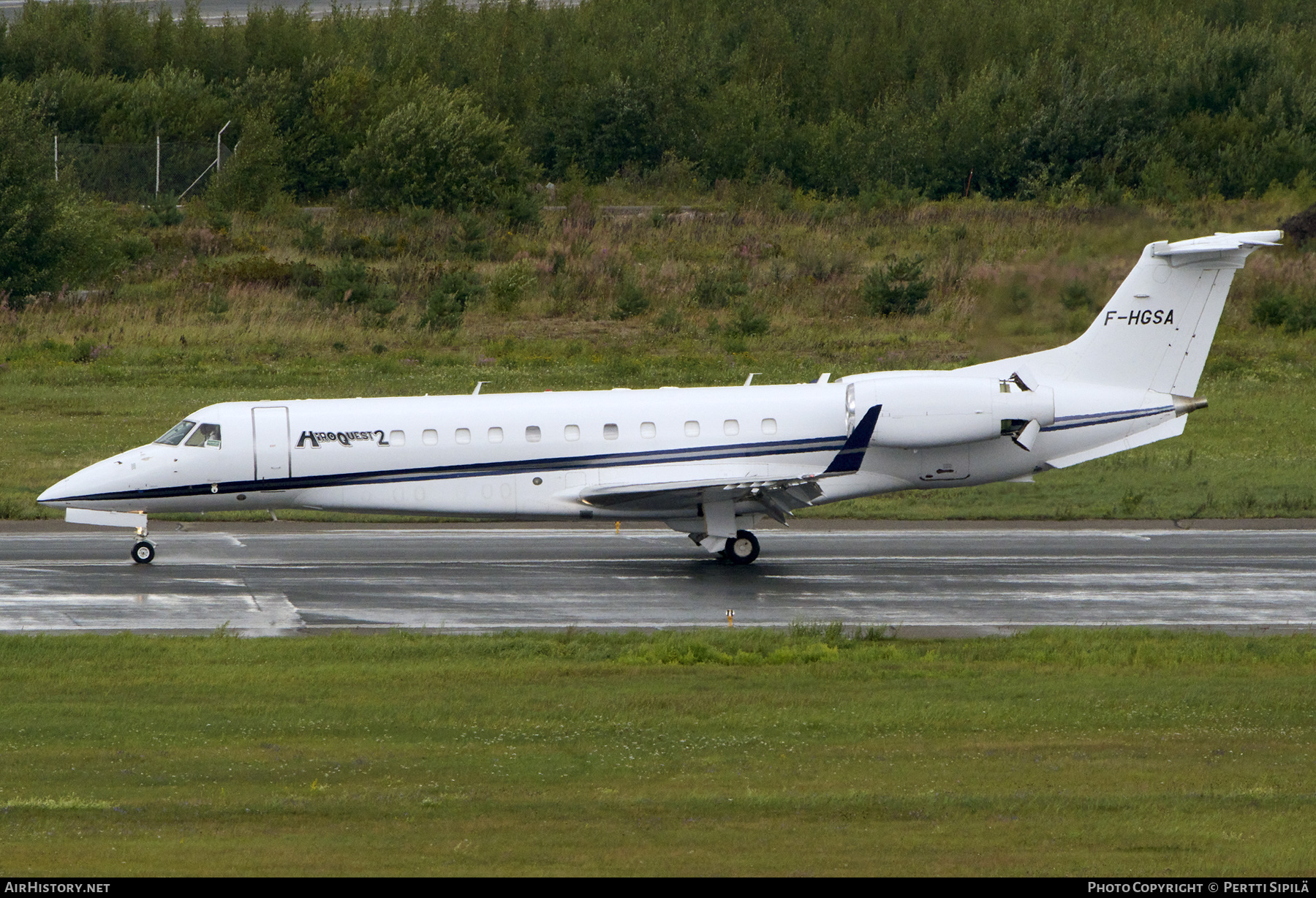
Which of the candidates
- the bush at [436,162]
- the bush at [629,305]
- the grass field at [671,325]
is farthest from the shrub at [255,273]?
the bush at [436,162]

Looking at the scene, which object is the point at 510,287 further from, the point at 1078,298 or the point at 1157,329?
the point at 1157,329

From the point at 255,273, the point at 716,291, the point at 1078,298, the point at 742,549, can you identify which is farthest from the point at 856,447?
the point at 255,273

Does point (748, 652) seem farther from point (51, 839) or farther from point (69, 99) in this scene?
point (69, 99)

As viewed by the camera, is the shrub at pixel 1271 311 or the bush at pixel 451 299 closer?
the shrub at pixel 1271 311

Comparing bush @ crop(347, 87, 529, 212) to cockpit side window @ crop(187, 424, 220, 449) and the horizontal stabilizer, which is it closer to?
cockpit side window @ crop(187, 424, 220, 449)

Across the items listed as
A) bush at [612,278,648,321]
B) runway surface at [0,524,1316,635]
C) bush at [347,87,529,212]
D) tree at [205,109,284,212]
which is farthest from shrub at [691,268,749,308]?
runway surface at [0,524,1316,635]

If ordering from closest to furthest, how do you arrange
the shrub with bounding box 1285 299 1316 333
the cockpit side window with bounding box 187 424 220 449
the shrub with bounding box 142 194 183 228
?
1. the cockpit side window with bounding box 187 424 220 449
2. the shrub with bounding box 1285 299 1316 333
3. the shrub with bounding box 142 194 183 228

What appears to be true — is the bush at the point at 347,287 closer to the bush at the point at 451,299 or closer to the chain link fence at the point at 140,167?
the bush at the point at 451,299

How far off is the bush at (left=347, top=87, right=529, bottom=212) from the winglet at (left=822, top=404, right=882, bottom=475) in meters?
45.8

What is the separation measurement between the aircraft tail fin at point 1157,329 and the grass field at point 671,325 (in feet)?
12.0

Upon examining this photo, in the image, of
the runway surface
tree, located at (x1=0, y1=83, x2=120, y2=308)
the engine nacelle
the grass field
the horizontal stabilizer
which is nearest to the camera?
the runway surface

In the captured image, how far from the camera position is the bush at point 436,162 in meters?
68.8

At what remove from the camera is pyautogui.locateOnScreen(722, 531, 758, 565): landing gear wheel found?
83.7ft

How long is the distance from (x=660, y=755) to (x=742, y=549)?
474 inches
